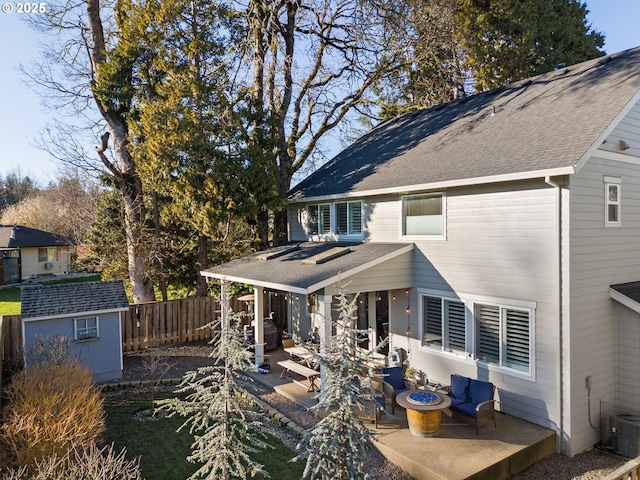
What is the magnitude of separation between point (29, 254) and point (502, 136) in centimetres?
3436

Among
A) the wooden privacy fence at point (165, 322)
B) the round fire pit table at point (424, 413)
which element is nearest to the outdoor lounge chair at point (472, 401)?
the round fire pit table at point (424, 413)

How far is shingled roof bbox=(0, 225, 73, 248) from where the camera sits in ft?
98.8

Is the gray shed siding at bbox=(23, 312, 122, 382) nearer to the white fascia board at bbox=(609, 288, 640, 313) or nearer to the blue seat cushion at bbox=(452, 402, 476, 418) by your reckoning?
the blue seat cushion at bbox=(452, 402, 476, 418)

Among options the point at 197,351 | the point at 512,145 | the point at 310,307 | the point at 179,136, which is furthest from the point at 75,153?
the point at 512,145

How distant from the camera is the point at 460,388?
8688 mm

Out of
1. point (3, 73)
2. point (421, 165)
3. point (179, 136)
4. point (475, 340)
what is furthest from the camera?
point (3, 73)

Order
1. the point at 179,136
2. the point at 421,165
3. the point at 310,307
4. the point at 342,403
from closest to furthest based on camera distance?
the point at 342,403 < the point at 421,165 < the point at 179,136 < the point at 310,307

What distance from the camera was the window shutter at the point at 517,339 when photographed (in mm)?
8297

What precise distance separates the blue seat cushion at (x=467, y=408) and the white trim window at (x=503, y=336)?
1.17m

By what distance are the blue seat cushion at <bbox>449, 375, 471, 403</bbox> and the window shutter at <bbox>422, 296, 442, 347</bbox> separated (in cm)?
129

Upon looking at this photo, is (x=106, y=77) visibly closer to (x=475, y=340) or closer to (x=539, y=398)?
(x=475, y=340)

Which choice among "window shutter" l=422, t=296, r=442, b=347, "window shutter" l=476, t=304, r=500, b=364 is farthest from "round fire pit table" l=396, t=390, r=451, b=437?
"window shutter" l=422, t=296, r=442, b=347

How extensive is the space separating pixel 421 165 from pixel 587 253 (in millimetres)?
4688

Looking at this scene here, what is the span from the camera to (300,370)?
10.5 m
